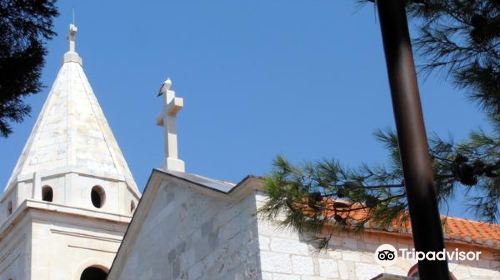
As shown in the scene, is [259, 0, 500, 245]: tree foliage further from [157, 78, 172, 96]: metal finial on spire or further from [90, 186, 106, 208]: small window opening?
[90, 186, 106, 208]: small window opening

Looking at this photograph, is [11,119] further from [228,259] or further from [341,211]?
[228,259]

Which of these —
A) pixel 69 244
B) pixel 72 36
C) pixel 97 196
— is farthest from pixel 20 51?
pixel 72 36

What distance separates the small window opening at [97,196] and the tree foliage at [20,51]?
14.7m

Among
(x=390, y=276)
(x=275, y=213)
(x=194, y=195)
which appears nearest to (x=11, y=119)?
(x=275, y=213)

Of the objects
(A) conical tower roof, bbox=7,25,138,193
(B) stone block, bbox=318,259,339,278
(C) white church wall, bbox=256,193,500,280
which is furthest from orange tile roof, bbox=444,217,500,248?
(A) conical tower roof, bbox=7,25,138,193

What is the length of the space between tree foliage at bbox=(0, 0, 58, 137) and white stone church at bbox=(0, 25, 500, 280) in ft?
10.2

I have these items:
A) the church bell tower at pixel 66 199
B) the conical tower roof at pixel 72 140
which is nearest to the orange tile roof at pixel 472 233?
the church bell tower at pixel 66 199

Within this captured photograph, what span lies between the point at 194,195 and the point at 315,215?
7474 mm

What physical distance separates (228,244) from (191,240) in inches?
46.7

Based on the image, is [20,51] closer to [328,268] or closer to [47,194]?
[328,268]

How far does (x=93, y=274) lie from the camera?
68.7 feet

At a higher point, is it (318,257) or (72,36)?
(72,36)

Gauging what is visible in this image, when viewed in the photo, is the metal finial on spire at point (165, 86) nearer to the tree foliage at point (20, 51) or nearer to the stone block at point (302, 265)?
the stone block at point (302, 265)

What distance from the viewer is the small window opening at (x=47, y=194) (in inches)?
830
